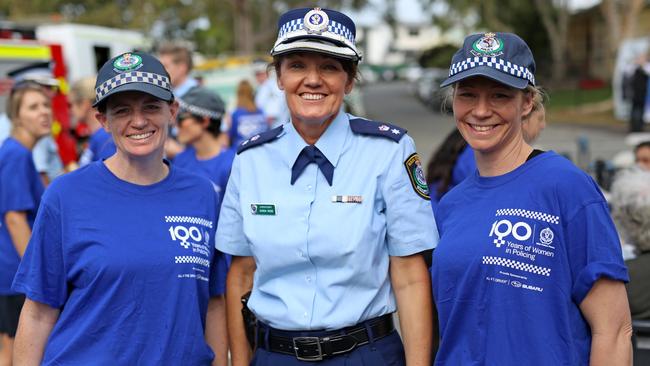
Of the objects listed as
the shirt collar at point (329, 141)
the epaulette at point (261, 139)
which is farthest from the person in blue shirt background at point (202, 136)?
the shirt collar at point (329, 141)

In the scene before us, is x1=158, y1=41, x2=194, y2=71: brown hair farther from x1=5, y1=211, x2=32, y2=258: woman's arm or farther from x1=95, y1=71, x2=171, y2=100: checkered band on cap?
x1=95, y1=71, x2=171, y2=100: checkered band on cap

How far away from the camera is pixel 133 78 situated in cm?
296

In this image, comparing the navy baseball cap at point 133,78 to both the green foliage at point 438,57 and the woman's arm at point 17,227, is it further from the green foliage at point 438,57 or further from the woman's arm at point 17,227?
the green foliage at point 438,57

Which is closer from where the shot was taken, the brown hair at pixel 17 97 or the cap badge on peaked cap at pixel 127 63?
the cap badge on peaked cap at pixel 127 63

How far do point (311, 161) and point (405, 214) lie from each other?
0.41m

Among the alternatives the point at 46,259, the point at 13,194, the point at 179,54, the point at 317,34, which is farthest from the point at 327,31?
the point at 179,54

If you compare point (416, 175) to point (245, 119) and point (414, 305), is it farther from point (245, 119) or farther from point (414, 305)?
point (245, 119)

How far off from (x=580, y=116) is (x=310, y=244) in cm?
2717

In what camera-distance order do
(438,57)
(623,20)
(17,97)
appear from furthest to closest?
(438,57) → (623,20) → (17,97)

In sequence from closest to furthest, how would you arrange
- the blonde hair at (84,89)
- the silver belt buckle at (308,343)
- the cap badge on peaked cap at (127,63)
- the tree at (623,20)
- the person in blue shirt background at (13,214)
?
the silver belt buckle at (308,343) < the cap badge on peaked cap at (127,63) < the person in blue shirt background at (13,214) < the blonde hair at (84,89) < the tree at (623,20)

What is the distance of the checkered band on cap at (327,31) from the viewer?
295 cm

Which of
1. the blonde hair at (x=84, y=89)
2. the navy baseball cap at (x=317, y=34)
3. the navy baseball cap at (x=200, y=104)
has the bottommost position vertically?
the navy baseball cap at (x=317, y=34)

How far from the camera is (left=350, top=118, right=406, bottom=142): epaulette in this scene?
3043mm

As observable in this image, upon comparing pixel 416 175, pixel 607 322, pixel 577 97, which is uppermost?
pixel 577 97
